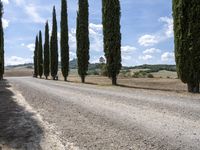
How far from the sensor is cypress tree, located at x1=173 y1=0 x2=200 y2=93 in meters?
21.2

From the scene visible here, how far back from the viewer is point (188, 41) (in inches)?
851

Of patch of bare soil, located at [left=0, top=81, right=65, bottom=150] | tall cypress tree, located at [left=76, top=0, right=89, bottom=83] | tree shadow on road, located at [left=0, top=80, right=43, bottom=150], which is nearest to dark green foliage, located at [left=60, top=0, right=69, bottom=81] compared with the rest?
tall cypress tree, located at [left=76, top=0, right=89, bottom=83]

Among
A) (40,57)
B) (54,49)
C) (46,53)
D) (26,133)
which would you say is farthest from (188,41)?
(40,57)

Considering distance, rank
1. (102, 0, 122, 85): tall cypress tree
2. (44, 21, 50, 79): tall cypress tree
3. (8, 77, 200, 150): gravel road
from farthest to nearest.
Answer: (44, 21, 50, 79): tall cypress tree
(102, 0, 122, 85): tall cypress tree
(8, 77, 200, 150): gravel road

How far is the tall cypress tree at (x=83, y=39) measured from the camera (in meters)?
46.8

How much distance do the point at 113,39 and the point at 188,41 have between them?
13463 millimetres

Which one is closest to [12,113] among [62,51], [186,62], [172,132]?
[172,132]

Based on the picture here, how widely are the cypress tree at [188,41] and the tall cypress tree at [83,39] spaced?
25.0 meters

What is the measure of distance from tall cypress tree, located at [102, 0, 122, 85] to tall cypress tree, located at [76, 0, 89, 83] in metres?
12.0

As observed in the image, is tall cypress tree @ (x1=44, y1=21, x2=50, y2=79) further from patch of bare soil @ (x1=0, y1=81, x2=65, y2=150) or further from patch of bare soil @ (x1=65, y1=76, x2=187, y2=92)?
patch of bare soil @ (x1=0, y1=81, x2=65, y2=150)

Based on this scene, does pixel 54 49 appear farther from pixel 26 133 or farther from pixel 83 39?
pixel 26 133

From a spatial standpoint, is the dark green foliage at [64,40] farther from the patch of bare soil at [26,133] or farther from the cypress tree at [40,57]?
the patch of bare soil at [26,133]

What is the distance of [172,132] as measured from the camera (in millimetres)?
8484

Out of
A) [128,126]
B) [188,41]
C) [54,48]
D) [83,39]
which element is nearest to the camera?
[128,126]
